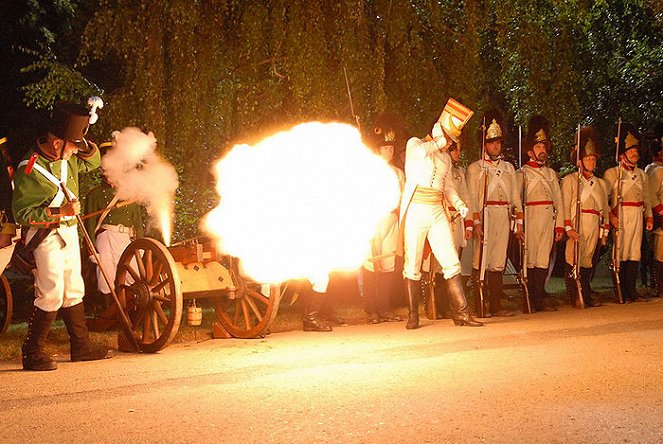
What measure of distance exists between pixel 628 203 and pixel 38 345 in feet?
28.1

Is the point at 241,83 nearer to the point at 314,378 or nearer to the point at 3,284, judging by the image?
the point at 3,284

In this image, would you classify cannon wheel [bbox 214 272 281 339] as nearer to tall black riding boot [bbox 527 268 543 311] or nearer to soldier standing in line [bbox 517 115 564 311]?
tall black riding boot [bbox 527 268 543 311]

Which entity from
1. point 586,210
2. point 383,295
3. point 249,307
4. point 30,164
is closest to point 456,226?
point 383,295

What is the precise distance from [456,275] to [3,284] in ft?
16.3

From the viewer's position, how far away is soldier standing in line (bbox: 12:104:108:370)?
876 cm

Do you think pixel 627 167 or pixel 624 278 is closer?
pixel 627 167

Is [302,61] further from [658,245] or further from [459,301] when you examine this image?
[658,245]

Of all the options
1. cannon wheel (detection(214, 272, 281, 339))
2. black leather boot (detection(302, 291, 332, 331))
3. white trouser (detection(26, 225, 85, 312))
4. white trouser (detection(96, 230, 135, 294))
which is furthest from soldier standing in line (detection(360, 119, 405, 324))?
white trouser (detection(26, 225, 85, 312))

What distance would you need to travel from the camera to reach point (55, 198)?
8.91 m

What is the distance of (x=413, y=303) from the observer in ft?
36.2

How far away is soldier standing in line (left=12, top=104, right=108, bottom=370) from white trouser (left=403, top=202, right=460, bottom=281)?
12.2ft

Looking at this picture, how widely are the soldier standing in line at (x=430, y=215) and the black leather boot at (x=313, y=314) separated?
37.5 inches

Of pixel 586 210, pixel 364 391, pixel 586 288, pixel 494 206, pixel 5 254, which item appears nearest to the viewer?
pixel 364 391

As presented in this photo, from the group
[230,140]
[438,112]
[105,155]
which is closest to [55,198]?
[105,155]
